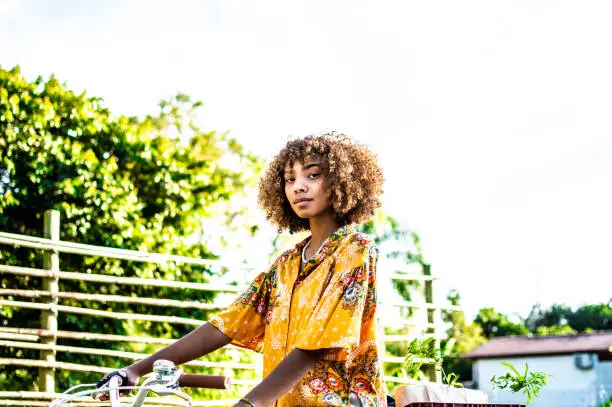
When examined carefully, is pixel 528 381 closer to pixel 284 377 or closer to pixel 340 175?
pixel 340 175

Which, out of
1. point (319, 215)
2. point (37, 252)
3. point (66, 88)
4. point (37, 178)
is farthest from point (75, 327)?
point (319, 215)

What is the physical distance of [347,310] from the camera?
1.90 m

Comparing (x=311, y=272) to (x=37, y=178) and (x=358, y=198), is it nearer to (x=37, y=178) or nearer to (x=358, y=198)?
(x=358, y=198)

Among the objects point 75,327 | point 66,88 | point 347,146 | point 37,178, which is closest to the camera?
point 347,146

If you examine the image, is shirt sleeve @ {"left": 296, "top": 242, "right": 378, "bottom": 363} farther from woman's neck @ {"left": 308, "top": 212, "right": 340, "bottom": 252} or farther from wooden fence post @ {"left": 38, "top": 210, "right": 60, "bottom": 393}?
wooden fence post @ {"left": 38, "top": 210, "right": 60, "bottom": 393}

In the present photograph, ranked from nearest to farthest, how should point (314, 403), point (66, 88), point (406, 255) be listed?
1. point (314, 403)
2. point (66, 88)
3. point (406, 255)

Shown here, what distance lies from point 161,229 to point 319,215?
574 cm

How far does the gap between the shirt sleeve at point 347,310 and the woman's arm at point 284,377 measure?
3 cm

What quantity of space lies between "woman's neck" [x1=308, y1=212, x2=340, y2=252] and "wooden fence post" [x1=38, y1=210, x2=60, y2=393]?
12.5 ft

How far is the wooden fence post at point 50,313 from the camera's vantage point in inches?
216

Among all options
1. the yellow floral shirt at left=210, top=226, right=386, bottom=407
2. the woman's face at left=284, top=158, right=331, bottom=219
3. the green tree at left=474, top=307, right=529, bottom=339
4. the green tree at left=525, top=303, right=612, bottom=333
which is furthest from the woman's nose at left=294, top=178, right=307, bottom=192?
the green tree at left=525, top=303, right=612, bottom=333

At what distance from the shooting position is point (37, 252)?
664 cm

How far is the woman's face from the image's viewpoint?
7.20ft

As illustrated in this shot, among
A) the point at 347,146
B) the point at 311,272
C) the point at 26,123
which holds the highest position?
the point at 26,123
